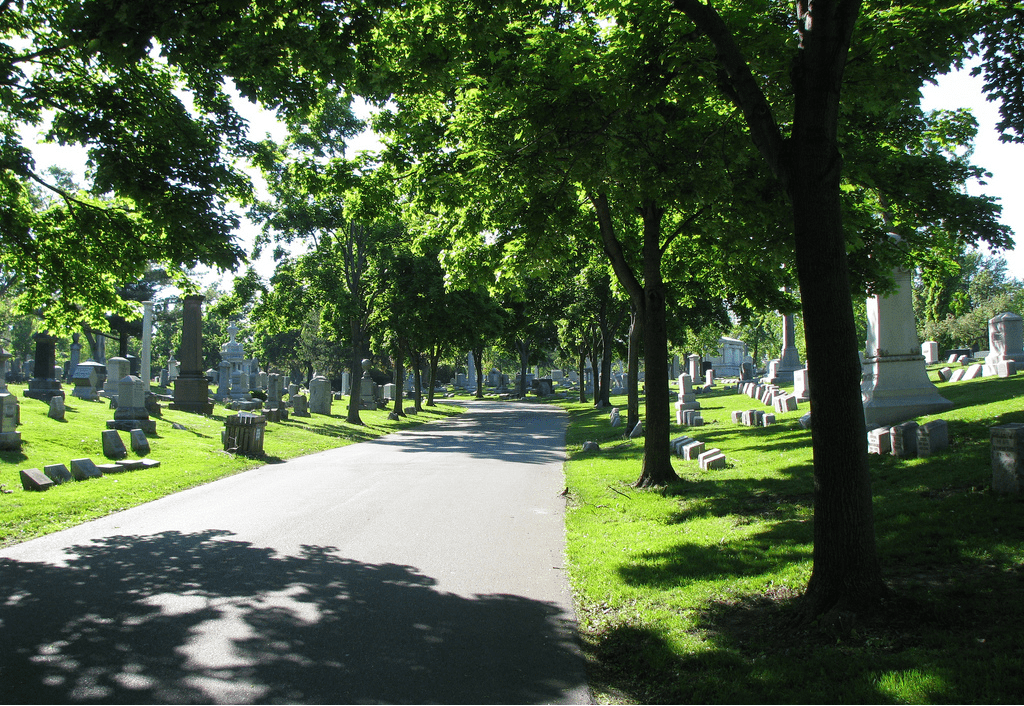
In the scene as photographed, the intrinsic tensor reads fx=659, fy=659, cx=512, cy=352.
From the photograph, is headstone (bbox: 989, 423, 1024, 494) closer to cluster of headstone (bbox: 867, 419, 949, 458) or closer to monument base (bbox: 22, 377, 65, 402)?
cluster of headstone (bbox: 867, 419, 949, 458)

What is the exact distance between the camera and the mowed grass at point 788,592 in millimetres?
3756

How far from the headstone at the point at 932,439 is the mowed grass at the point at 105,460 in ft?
37.5

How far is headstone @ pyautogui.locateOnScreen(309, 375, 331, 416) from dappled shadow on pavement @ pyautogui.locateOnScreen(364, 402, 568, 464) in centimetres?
516

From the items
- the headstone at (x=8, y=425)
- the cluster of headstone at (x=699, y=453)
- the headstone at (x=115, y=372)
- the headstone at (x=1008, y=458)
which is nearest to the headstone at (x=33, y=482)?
the headstone at (x=8, y=425)

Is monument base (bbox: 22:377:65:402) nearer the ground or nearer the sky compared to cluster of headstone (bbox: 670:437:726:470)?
nearer the sky

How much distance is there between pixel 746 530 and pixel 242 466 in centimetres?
1126

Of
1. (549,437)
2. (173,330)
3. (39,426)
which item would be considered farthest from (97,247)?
(173,330)

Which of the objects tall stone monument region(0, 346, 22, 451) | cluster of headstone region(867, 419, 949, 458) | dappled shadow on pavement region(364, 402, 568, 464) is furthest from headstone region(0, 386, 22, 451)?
cluster of headstone region(867, 419, 949, 458)

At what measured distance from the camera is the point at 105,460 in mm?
13719

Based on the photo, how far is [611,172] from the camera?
7.93 m

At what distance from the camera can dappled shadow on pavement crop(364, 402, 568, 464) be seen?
17.0 m

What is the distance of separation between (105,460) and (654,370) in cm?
1135

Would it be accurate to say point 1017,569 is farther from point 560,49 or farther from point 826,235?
point 560,49

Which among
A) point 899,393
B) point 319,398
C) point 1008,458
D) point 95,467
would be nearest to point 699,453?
point 899,393
